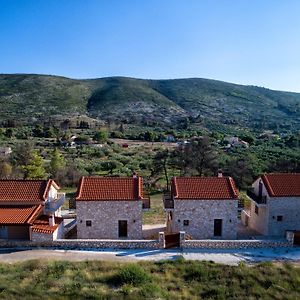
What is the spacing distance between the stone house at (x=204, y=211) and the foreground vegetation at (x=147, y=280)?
5144mm

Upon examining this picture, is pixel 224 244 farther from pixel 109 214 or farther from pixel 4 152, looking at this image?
pixel 4 152

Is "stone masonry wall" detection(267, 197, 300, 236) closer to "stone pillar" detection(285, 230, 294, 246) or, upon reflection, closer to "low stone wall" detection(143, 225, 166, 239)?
"stone pillar" detection(285, 230, 294, 246)

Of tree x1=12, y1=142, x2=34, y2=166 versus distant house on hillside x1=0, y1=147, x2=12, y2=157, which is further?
distant house on hillside x1=0, y1=147, x2=12, y2=157

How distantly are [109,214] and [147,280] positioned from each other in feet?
26.1

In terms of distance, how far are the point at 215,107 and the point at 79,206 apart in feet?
426

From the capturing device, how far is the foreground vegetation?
17.8 metres

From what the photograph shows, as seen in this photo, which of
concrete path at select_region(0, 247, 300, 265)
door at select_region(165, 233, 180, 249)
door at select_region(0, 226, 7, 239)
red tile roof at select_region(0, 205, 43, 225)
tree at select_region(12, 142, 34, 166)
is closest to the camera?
concrete path at select_region(0, 247, 300, 265)

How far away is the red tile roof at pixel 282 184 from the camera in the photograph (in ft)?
88.9

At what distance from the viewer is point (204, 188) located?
2727cm

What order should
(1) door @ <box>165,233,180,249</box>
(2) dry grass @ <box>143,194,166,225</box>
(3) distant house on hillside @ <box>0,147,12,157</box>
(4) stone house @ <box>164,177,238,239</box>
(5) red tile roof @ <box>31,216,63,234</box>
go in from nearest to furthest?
1. (5) red tile roof @ <box>31,216,63,234</box>
2. (1) door @ <box>165,233,180,249</box>
3. (4) stone house @ <box>164,177,238,239</box>
4. (2) dry grass @ <box>143,194,166,225</box>
5. (3) distant house on hillside @ <box>0,147,12,157</box>

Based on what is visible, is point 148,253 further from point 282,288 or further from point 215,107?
point 215,107

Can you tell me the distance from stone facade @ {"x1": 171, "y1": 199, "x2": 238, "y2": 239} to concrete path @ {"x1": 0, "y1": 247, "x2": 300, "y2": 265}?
7.94 ft

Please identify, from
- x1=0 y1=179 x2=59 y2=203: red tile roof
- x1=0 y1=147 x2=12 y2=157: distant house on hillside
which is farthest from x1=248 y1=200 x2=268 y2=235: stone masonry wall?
x1=0 y1=147 x2=12 y2=157: distant house on hillside

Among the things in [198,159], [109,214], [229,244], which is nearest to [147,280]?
[229,244]
